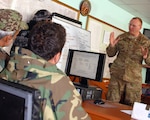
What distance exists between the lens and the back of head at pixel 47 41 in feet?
3.35

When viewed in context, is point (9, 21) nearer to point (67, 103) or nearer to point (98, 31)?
point (67, 103)

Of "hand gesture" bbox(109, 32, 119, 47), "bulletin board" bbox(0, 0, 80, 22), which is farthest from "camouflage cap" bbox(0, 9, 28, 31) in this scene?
"hand gesture" bbox(109, 32, 119, 47)

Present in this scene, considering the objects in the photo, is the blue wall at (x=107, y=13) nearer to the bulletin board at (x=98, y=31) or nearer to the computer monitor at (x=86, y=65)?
the bulletin board at (x=98, y=31)

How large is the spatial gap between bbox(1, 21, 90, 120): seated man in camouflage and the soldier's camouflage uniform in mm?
1623

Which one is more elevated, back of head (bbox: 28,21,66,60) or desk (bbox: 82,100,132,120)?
back of head (bbox: 28,21,66,60)

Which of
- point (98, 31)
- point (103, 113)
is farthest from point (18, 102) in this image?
point (98, 31)

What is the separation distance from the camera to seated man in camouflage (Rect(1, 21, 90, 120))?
90cm

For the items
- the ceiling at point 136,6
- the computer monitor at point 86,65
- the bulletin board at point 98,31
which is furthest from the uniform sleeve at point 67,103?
the ceiling at point 136,6

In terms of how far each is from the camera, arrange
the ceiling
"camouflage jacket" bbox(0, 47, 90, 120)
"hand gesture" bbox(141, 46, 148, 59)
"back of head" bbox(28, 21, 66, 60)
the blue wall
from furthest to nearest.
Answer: the ceiling < the blue wall < "hand gesture" bbox(141, 46, 148, 59) < "back of head" bbox(28, 21, 66, 60) < "camouflage jacket" bbox(0, 47, 90, 120)

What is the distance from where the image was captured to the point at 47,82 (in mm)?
908

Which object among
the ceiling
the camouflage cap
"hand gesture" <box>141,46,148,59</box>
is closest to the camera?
the camouflage cap

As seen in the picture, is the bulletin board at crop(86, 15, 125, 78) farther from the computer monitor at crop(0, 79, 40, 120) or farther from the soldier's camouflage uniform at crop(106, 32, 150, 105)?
the computer monitor at crop(0, 79, 40, 120)

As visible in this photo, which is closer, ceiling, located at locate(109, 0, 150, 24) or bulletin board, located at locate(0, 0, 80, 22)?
bulletin board, located at locate(0, 0, 80, 22)

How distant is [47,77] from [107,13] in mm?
3492
